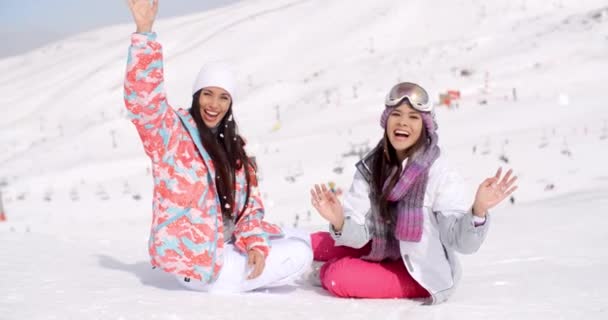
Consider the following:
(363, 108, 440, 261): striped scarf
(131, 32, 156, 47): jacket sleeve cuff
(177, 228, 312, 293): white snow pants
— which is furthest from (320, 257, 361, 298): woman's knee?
(131, 32, 156, 47): jacket sleeve cuff

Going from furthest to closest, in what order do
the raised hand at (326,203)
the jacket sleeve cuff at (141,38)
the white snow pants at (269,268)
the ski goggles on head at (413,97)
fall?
the white snow pants at (269,268) < the ski goggles on head at (413,97) < the raised hand at (326,203) < the jacket sleeve cuff at (141,38)

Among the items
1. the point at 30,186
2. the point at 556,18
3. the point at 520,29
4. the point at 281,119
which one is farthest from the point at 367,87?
the point at 30,186

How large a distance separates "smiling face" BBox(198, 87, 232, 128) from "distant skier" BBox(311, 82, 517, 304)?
0.65 meters

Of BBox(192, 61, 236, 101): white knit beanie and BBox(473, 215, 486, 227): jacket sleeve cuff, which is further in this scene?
BBox(192, 61, 236, 101): white knit beanie

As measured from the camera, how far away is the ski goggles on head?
297 cm

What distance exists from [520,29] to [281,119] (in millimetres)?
8669

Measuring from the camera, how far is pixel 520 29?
19062 mm

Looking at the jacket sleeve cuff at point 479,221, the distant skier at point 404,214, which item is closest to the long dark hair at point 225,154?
the distant skier at point 404,214

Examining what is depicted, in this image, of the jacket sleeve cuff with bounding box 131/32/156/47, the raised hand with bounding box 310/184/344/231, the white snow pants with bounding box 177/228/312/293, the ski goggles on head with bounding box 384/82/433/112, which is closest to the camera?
the jacket sleeve cuff with bounding box 131/32/156/47

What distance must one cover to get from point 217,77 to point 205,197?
Answer: 601mm

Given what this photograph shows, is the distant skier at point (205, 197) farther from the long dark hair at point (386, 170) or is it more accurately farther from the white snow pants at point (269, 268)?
the long dark hair at point (386, 170)

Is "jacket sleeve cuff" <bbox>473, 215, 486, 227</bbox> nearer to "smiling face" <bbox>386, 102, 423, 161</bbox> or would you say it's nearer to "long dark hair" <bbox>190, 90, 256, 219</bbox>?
"smiling face" <bbox>386, 102, 423, 161</bbox>

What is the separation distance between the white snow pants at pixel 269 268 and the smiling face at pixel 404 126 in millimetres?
775

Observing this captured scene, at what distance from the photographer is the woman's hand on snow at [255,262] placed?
3033mm
